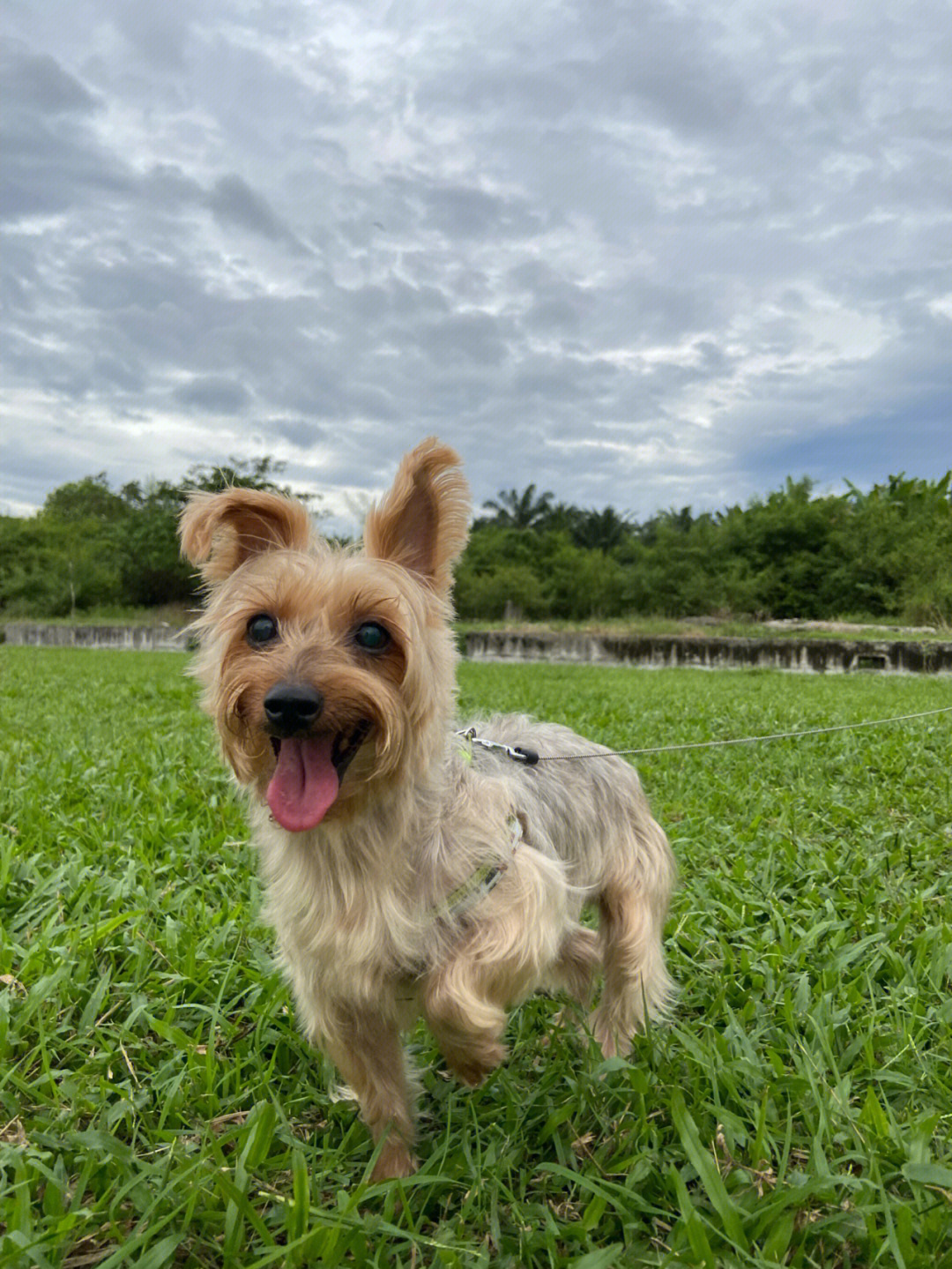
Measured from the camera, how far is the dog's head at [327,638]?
7.05 ft

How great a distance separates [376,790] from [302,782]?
0.21 m

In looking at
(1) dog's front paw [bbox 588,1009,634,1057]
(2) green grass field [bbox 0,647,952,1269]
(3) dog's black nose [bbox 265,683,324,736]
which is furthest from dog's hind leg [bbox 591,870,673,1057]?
(3) dog's black nose [bbox 265,683,324,736]

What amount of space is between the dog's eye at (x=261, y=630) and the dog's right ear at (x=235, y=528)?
0.29 m

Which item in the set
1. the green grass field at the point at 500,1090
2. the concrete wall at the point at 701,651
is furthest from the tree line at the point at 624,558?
the green grass field at the point at 500,1090

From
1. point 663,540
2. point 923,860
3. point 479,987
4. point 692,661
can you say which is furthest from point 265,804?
point 663,540

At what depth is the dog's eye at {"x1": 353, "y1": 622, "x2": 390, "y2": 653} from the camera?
2.26 m

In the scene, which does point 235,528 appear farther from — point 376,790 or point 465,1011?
point 465,1011

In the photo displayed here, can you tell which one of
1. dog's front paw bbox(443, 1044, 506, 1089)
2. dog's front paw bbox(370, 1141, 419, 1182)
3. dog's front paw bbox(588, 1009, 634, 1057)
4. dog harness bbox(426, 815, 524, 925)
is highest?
dog harness bbox(426, 815, 524, 925)

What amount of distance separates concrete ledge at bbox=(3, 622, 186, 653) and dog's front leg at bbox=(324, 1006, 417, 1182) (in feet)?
89.1

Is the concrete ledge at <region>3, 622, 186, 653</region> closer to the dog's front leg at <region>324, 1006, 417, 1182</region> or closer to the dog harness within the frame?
the dog's front leg at <region>324, 1006, 417, 1182</region>

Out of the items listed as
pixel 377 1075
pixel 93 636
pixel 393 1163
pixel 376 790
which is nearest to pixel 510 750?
pixel 376 790

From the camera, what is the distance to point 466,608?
1666 inches

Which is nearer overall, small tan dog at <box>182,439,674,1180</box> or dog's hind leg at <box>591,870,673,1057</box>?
small tan dog at <box>182,439,674,1180</box>

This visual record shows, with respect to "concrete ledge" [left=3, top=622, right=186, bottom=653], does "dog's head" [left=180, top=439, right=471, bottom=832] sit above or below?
above
